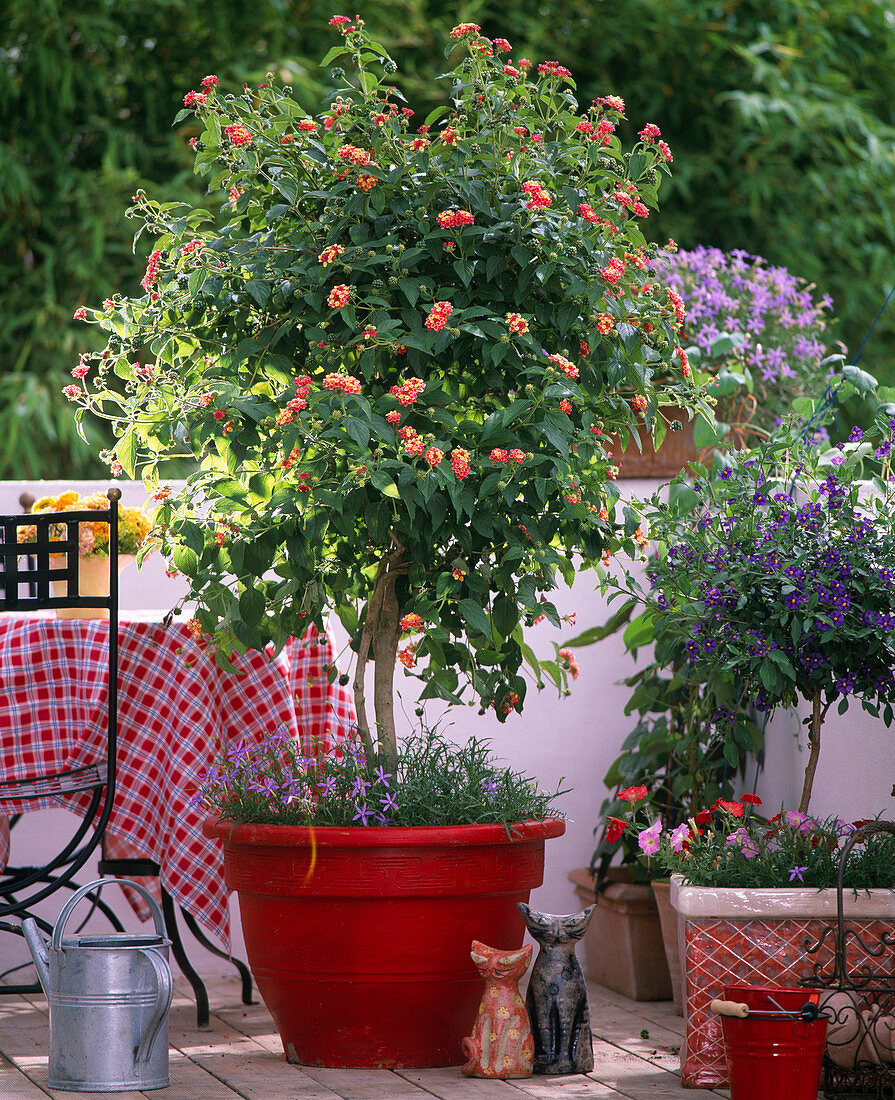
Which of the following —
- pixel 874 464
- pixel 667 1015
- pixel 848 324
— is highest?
pixel 848 324

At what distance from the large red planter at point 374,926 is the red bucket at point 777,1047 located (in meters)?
0.48

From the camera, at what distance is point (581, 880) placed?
10.5ft

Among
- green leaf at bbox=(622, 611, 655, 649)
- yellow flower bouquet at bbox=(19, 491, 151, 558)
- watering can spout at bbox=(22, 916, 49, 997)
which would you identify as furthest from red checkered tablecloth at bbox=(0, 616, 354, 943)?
green leaf at bbox=(622, 611, 655, 649)

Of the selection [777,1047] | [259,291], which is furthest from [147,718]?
[777,1047]

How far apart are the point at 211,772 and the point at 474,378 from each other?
82 centimetres

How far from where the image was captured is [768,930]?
2.13 meters

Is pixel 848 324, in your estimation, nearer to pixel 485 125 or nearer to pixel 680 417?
pixel 680 417

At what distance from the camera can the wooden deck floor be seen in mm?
2129

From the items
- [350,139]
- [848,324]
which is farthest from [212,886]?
[848,324]

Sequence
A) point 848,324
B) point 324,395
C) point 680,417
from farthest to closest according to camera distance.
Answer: point 848,324, point 680,417, point 324,395

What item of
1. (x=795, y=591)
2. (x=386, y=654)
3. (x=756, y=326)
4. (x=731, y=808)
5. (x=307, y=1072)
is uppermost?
(x=756, y=326)

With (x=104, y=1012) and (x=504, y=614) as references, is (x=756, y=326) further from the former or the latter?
(x=104, y=1012)

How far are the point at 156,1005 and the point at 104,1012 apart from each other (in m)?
0.08

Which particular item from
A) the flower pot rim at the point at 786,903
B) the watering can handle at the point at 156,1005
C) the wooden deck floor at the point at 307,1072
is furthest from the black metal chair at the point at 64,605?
the flower pot rim at the point at 786,903
